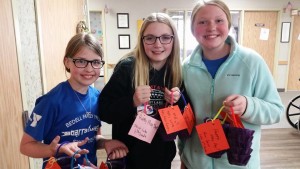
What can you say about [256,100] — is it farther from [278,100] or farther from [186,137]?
[186,137]

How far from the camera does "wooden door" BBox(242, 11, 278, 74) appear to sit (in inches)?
241

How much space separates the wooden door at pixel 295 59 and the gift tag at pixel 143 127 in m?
6.48

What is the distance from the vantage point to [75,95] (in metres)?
1.06

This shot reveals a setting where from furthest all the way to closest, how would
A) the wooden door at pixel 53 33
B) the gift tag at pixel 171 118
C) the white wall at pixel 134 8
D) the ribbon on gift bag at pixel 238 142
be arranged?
the white wall at pixel 134 8 → the wooden door at pixel 53 33 → the gift tag at pixel 171 118 → the ribbon on gift bag at pixel 238 142

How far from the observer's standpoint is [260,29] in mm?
6180

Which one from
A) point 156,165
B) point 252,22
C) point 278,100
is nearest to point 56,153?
point 156,165

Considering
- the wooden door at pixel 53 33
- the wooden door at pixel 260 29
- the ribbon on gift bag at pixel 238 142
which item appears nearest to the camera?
the ribbon on gift bag at pixel 238 142

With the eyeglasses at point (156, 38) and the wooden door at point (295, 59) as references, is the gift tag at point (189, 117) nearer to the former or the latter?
the eyeglasses at point (156, 38)

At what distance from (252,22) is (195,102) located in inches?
229

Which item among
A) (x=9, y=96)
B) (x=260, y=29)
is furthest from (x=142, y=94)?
(x=260, y=29)

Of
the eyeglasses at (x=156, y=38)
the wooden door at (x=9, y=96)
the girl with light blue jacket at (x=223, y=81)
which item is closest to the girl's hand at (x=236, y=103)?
the girl with light blue jacket at (x=223, y=81)

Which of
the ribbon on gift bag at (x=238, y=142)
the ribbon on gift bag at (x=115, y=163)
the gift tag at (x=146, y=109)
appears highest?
the gift tag at (x=146, y=109)

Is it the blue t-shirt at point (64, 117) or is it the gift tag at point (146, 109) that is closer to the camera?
the blue t-shirt at point (64, 117)

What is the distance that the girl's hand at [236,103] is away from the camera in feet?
3.12
